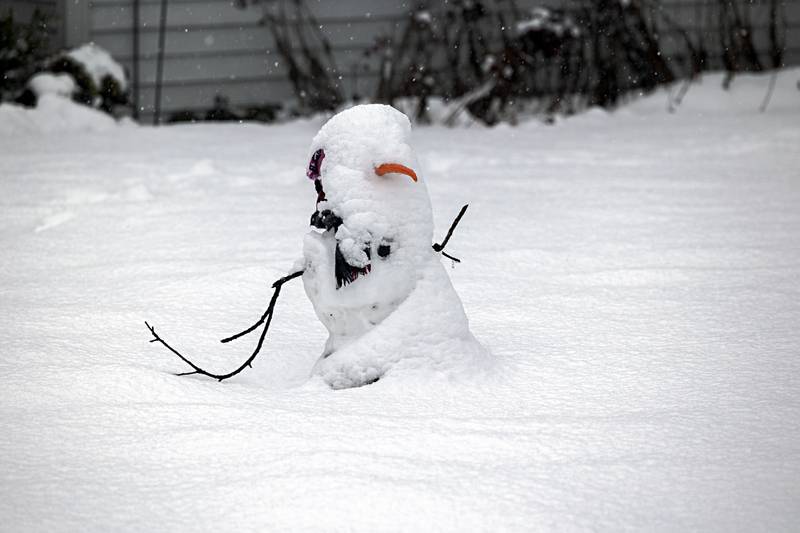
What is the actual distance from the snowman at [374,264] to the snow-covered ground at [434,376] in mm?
68

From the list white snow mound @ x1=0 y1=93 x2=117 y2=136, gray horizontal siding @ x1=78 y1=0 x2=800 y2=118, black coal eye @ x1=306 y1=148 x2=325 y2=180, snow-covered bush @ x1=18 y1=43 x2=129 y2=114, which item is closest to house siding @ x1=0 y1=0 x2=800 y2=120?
gray horizontal siding @ x1=78 y1=0 x2=800 y2=118

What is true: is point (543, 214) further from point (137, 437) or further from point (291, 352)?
point (137, 437)

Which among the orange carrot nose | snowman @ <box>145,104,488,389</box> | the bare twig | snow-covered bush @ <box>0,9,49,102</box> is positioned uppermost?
the orange carrot nose

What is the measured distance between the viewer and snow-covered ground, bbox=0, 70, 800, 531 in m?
1.39

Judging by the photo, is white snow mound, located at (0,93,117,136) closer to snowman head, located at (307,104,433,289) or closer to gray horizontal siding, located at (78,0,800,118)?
gray horizontal siding, located at (78,0,800,118)

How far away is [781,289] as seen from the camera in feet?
8.29

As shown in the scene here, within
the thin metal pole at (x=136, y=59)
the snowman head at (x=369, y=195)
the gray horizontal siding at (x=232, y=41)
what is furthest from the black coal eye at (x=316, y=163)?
the thin metal pole at (x=136, y=59)

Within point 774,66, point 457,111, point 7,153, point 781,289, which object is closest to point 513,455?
point 781,289

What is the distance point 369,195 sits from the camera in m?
1.79

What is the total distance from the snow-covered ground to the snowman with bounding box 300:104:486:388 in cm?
7

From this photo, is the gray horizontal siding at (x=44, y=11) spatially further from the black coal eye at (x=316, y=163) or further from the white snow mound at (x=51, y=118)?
the black coal eye at (x=316, y=163)

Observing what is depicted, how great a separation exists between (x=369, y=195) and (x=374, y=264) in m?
0.14

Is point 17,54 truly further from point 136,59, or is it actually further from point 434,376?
point 434,376

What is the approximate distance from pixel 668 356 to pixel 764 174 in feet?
8.00
